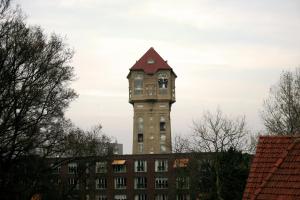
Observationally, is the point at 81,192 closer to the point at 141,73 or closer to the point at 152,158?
the point at 152,158

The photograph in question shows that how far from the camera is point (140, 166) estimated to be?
92.1m

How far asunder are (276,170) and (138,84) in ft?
340

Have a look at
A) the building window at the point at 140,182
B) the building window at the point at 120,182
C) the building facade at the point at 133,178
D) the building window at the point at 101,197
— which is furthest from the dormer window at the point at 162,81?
the building window at the point at 101,197

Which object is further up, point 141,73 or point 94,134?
point 141,73

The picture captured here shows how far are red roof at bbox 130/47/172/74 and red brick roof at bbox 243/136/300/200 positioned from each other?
103 metres

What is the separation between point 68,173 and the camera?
3752 inches

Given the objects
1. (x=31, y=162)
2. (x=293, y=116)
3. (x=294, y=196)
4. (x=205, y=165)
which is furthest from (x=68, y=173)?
(x=294, y=196)

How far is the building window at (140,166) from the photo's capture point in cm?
9181

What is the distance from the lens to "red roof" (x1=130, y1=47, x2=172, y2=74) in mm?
118188

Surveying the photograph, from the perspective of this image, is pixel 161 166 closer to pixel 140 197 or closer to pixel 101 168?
pixel 140 197

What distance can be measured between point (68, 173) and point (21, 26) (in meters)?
69.2

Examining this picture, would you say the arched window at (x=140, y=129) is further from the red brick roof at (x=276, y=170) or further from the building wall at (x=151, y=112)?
the red brick roof at (x=276, y=170)

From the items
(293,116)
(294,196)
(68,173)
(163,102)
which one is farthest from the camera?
(163,102)

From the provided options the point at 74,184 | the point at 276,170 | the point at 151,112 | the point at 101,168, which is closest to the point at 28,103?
the point at 276,170
